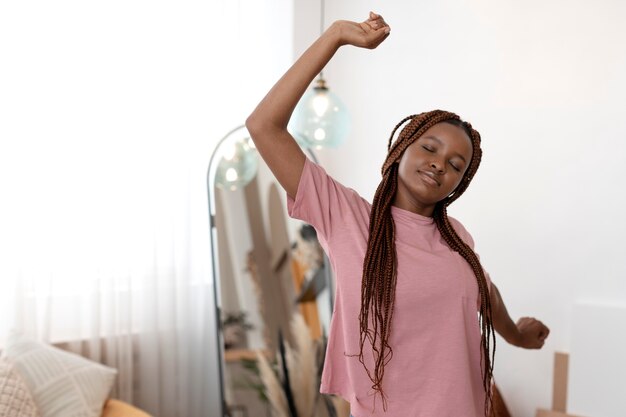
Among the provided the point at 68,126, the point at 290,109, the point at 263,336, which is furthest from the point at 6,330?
the point at 290,109

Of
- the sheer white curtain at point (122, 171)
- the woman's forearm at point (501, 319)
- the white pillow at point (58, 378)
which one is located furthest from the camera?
the sheer white curtain at point (122, 171)

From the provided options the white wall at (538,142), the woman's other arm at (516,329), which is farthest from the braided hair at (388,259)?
the white wall at (538,142)

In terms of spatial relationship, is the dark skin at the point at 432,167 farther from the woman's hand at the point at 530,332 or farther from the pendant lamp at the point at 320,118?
the pendant lamp at the point at 320,118

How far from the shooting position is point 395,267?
1174 millimetres

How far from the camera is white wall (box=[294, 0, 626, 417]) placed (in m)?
2.28

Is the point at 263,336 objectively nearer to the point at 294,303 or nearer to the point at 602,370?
the point at 294,303

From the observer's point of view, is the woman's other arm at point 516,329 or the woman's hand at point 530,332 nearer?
the woman's other arm at point 516,329

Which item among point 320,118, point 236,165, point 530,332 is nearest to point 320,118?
point 320,118

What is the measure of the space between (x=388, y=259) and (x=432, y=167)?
177 millimetres

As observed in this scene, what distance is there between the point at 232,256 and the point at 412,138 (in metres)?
1.55

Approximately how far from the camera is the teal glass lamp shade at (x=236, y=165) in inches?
98.3

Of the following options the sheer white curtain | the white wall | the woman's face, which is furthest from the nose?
the sheer white curtain

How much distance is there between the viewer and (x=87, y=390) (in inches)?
88.0

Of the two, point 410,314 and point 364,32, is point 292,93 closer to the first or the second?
point 364,32
